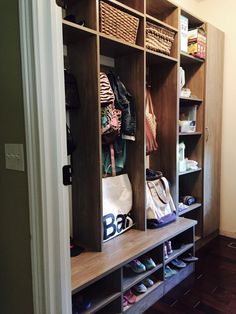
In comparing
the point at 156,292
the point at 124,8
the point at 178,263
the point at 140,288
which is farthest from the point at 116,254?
the point at 124,8

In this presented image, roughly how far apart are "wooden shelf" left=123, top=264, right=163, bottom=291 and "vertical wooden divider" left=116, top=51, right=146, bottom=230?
320mm

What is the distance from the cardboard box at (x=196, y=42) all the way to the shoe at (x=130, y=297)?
2.06m

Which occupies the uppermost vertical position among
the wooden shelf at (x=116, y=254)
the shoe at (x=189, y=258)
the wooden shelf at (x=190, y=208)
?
the wooden shelf at (x=190, y=208)

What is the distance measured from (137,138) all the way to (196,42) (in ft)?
3.73

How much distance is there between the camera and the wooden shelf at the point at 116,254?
4.72 feet

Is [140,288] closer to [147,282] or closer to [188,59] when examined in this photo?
[147,282]

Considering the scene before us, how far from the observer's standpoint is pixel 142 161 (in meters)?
2.01

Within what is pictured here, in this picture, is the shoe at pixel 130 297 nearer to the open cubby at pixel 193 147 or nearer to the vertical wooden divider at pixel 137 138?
the vertical wooden divider at pixel 137 138

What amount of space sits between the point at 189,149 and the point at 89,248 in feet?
5.05

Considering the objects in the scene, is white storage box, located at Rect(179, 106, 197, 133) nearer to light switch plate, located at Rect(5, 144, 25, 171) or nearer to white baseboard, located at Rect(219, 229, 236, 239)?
white baseboard, located at Rect(219, 229, 236, 239)

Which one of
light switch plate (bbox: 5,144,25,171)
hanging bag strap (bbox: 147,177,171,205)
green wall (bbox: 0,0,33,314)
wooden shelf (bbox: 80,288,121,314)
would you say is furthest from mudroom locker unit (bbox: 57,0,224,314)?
light switch plate (bbox: 5,144,25,171)

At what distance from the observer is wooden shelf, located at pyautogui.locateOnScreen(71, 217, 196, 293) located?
144 cm

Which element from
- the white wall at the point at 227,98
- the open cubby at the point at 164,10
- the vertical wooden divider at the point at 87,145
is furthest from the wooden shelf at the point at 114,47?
the white wall at the point at 227,98

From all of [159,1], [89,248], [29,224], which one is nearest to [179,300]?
[89,248]
